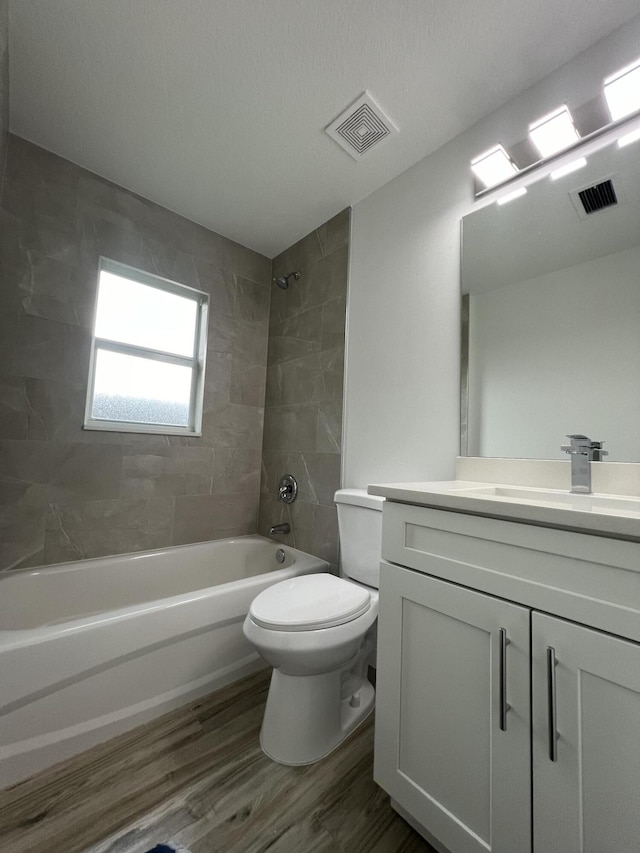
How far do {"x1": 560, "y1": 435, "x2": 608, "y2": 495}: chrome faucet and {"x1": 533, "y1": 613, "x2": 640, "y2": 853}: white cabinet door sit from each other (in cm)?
58

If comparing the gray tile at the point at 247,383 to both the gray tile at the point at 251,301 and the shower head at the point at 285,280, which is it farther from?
the shower head at the point at 285,280

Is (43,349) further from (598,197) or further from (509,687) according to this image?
(598,197)

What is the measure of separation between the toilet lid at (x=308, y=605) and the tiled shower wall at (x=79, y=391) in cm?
104

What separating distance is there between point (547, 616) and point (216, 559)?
1877 mm

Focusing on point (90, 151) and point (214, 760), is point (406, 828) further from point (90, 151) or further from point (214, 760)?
point (90, 151)

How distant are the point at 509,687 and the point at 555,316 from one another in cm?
119

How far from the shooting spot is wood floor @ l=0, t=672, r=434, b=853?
0.88 m

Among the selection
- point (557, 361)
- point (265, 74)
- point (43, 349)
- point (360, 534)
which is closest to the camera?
point (557, 361)

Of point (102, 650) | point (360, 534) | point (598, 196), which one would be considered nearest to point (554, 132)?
point (598, 196)

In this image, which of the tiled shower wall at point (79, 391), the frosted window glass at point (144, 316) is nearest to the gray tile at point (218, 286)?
the tiled shower wall at point (79, 391)

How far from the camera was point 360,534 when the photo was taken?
1527 mm

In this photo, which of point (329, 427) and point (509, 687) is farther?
point (329, 427)

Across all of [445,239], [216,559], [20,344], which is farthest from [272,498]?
[445,239]

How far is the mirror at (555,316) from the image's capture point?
3.69ft
